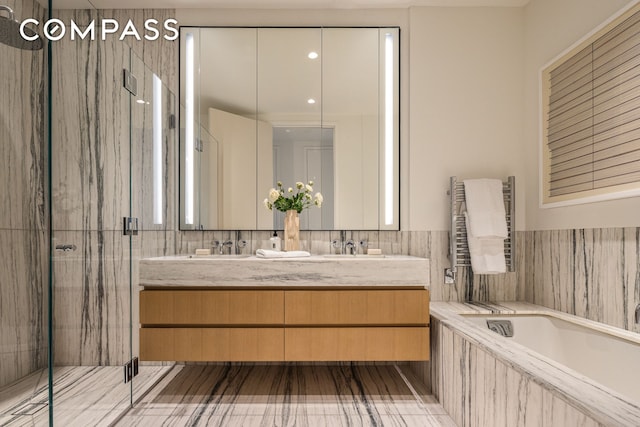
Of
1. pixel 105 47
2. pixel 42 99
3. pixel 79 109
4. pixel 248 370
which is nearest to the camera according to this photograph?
pixel 42 99

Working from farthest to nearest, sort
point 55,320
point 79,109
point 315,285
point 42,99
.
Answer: point 315,285 → point 79,109 → point 55,320 → point 42,99

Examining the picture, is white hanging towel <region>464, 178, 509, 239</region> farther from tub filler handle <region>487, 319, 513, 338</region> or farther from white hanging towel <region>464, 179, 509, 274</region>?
tub filler handle <region>487, 319, 513, 338</region>

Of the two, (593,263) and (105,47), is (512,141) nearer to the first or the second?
(593,263)

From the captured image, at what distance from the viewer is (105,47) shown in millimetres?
1909

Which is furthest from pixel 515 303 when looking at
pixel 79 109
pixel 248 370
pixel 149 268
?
pixel 79 109

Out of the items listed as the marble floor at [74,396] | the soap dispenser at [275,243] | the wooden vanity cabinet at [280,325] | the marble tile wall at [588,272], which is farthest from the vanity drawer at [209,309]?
the marble tile wall at [588,272]

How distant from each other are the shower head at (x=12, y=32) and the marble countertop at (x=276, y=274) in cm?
112

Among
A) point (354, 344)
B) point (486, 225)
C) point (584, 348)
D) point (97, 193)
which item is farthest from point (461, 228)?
point (97, 193)

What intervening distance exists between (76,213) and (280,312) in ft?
3.54

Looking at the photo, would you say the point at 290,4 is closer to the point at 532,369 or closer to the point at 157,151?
the point at 157,151

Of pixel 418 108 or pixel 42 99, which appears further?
pixel 418 108

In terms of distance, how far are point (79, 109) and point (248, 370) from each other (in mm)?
1790

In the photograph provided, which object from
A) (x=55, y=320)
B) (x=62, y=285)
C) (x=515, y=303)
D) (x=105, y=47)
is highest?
(x=105, y=47)

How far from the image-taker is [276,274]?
205 cm
